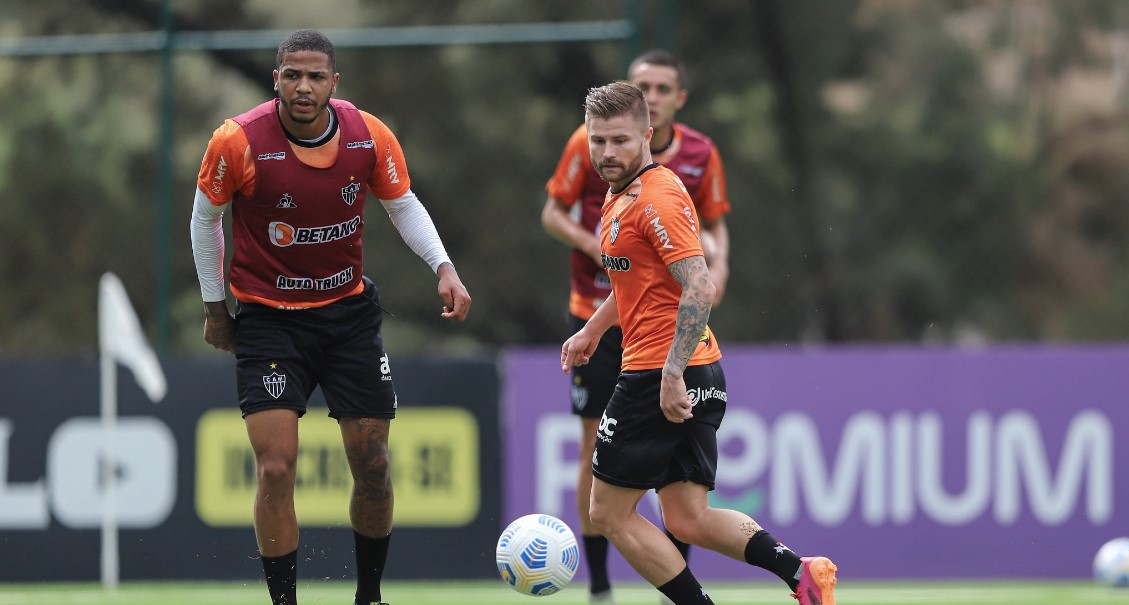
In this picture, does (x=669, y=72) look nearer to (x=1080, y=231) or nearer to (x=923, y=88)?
(x=923, y=88)

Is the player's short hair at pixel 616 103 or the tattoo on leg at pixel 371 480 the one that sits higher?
the player's short hair at pixel 616 103

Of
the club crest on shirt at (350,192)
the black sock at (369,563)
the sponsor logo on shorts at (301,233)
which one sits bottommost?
the black sock at (369,563)

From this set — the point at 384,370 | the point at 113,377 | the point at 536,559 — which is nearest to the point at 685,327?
the point at 536,559

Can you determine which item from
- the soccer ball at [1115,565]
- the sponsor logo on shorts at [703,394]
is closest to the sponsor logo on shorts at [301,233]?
the sponsor logo on shorts at [703,394]

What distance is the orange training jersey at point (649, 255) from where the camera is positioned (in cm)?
591

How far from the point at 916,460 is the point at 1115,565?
4.80ft

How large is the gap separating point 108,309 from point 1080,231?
12457 mm

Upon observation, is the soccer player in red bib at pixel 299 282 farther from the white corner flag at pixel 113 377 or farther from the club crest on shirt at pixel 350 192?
the white corner flag at pixel 113 377

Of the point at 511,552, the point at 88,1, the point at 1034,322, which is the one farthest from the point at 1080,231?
the point at 511,552

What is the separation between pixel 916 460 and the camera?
34.4ft

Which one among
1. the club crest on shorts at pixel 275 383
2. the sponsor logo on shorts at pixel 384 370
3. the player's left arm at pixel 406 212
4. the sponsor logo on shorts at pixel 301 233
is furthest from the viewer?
the sponsor logo on shorts at pixel 384 370

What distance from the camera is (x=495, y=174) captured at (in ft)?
47.9

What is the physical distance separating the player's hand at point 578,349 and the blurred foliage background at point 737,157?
228 inches

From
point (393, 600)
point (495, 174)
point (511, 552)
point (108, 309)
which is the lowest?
point (393, 600)
